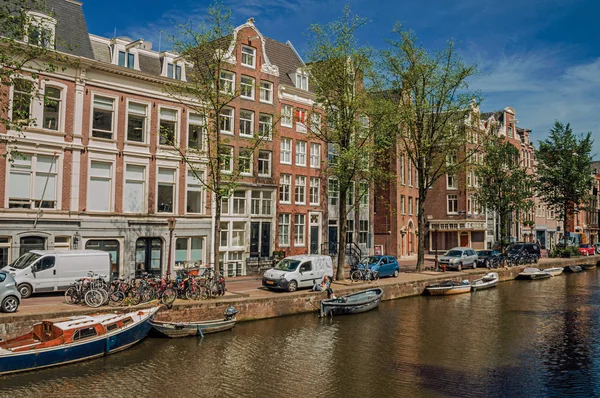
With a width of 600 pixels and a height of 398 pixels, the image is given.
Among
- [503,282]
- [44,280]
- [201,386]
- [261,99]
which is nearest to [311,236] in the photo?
[261,99]

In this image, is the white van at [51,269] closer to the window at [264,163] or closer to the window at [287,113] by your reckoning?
the window at [264,163]

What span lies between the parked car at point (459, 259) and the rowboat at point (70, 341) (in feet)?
99.0

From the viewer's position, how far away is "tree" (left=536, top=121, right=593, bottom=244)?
61.2 metres

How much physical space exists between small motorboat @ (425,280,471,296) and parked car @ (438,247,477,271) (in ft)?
20.3

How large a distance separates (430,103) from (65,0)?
Result: 27101 millimetres

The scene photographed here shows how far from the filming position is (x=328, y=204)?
4588cm

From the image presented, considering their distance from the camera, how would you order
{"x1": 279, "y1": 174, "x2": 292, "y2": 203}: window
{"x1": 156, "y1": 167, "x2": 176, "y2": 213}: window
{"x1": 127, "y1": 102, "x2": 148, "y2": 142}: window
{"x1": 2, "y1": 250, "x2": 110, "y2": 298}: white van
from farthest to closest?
{"x1": 279, "y1": 174, "x2": 292, "y2": 203}: window
{"x1": 156, "y1": 167, "x2": 176, "y2": 213}: window
{"x1": 127, "y1": 102, "x2": 148, "y2": 142}: window
{"x1": 2, "y1": 250, "x2": 110, "y2": 298}: white van

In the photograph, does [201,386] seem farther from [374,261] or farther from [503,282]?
[503,282]

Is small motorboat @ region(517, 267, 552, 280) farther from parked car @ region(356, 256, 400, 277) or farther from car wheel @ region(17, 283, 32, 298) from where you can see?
car wheel @ region(17, 283, 32, 298)

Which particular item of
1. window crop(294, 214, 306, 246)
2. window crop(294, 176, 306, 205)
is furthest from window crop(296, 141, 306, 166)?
window crop(294, 214, 306, 246)

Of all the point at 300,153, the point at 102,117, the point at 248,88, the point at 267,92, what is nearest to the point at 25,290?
the point at 102,117

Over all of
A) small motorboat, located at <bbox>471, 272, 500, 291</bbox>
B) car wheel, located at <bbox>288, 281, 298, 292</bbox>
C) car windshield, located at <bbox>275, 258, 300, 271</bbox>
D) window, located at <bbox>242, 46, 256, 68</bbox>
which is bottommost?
small motorboat, located at <bbox>471, 272, 500, 291</bbox>

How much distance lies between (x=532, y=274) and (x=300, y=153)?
24152 mm

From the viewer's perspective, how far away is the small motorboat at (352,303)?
27.1 m
